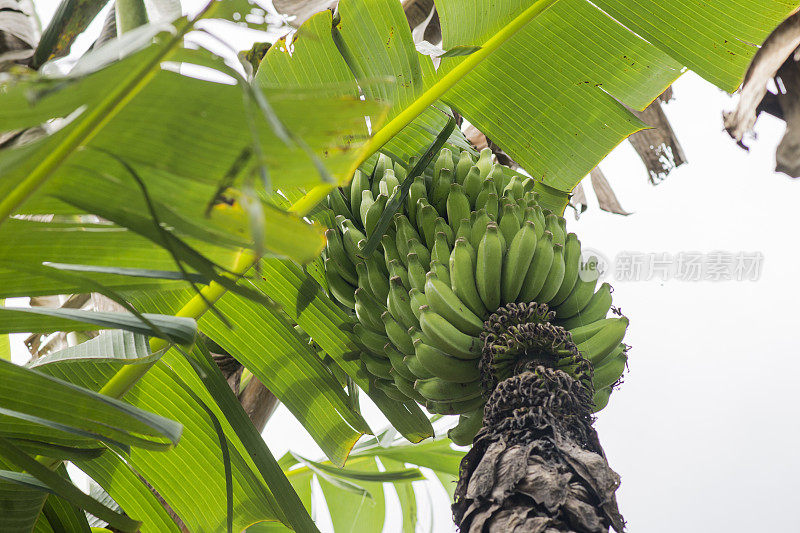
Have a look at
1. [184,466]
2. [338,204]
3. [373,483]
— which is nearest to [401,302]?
[338,204]

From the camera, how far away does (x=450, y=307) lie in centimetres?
87

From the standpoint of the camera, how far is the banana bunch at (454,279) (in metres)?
0.89

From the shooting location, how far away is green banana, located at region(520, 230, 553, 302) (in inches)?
35.4

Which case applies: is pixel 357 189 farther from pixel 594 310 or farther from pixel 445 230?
pixel 594 310

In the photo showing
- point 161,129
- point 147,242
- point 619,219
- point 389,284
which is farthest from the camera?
point 619,219

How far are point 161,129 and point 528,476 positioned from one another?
1.68ft

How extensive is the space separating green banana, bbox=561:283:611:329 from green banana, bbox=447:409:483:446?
196 mm

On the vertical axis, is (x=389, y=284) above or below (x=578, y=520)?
above

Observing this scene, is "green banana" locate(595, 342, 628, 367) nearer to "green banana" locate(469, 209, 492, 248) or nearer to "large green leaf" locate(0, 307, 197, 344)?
"green banana" locate(469, 209, 492, 248)

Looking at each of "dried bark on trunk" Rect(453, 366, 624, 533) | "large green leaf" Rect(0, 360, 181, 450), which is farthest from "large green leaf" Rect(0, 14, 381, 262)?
"dried bark on trunk" Rect(453, 366, 624, 533)

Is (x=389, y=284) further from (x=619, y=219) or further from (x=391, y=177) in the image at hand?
(x=619, y=219)

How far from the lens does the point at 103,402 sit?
1.89ft

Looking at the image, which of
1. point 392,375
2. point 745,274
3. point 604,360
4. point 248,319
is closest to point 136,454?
point 248,319

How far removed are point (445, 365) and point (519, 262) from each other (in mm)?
180
